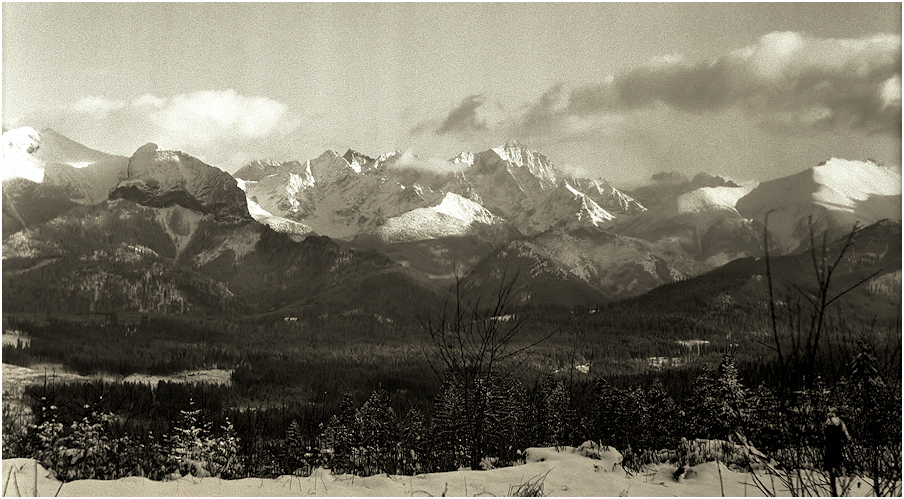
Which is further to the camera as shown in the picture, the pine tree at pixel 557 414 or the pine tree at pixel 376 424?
the pine tree at pixel 557 414

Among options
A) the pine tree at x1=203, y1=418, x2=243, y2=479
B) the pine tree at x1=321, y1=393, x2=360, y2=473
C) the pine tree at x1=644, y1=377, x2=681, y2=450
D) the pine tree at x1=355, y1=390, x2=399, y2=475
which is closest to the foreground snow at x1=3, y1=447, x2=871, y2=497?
the pine tree at x1=203, y1=418, x2=243, y2=479

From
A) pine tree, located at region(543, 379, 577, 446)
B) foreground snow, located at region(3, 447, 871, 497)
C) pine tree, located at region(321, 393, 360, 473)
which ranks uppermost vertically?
foreground snow, located at region(3, 447, 871, 497)

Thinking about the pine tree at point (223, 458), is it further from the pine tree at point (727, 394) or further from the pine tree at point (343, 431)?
the pine tree at point (727, 394)

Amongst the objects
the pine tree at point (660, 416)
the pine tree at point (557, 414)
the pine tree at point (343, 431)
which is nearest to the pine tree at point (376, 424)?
the pine tree at point (343, 431)

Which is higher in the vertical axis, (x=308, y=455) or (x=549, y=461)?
(x=549, y=461)

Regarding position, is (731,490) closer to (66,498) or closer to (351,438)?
(66,498)

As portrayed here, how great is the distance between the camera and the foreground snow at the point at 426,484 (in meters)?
14.5

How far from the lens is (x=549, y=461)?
17.9 metres

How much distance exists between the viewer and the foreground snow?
14484mm

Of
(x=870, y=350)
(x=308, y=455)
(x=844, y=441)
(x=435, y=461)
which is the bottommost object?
(x=308, y=455)

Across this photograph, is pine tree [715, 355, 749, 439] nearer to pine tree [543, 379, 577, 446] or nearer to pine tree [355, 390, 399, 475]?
pine tree [543, 379, 577, 446]

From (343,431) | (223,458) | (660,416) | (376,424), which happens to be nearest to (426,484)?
(223,458)

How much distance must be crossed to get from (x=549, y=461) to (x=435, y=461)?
3.50 meters

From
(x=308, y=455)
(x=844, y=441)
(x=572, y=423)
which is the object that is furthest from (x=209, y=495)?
(x=572, y=423)
